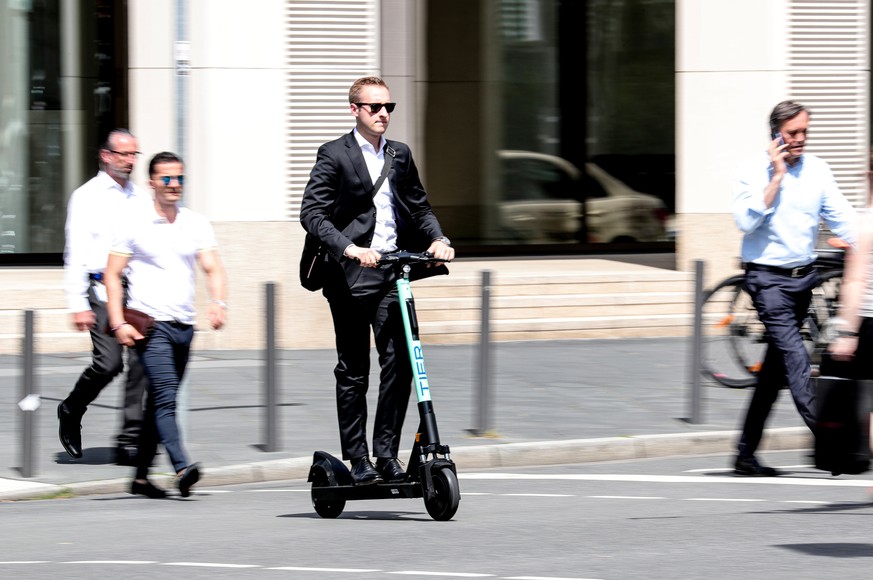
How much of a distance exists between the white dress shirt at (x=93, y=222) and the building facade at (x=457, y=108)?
2656 mm

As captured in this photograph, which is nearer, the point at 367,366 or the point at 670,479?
the point at 367,366

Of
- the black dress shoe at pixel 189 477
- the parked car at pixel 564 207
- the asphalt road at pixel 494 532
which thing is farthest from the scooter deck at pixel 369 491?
the parked car at pixel 564 207

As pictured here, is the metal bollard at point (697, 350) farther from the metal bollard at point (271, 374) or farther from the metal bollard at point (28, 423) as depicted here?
the metal bollard at point (28, 423)

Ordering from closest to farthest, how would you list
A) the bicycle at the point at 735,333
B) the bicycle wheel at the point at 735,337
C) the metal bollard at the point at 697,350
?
the metal bollard at the point at 697,350 → the bicycle at the point at 735,333 → the bicycle wheel at the point at 735,337

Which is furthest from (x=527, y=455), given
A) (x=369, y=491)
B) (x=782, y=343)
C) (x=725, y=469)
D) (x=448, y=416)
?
(x=369, y=491)

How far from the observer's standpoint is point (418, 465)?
6617mm

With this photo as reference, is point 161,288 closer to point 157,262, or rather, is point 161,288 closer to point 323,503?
point 157,262

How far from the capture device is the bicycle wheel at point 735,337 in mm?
11555

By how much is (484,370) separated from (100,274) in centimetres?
253

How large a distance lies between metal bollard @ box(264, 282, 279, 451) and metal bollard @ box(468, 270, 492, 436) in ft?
4.32

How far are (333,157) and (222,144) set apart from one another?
721 cm

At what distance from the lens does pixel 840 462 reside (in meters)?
6.36

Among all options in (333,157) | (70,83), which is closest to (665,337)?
(70,83)

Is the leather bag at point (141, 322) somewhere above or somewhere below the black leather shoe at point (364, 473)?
above
